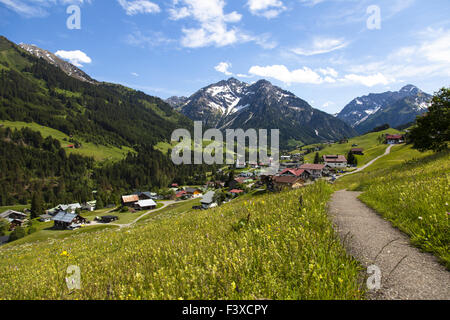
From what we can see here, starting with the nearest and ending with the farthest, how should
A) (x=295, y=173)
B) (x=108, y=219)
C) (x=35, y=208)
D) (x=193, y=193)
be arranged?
1. (x=108, y=219)
2. (x=295, y=173)
3. (x=35, y=208)
4. (x=193, y=193)

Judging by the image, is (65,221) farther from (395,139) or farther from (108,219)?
(395,139)

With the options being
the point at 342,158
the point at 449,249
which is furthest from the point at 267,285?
the point at 342,158

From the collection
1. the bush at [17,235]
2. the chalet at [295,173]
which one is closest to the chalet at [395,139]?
the chalet at [295,173]

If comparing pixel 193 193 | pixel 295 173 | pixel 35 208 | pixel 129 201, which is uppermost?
pixel 295 173

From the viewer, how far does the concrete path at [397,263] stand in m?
2.88

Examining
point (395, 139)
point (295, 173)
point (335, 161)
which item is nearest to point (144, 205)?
point (295, 173)

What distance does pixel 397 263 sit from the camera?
147 inches

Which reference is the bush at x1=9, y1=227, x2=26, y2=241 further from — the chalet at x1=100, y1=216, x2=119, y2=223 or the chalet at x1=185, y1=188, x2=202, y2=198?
the chalet at x1=185, y1=188, x2=202, y2=198

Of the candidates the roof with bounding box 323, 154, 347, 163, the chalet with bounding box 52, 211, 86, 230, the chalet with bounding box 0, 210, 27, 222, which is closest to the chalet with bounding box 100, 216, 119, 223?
the chalet with bounding box 52, 211, 86, 230

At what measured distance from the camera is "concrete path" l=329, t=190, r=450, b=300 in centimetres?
288

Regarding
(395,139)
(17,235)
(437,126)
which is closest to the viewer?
(437,126)

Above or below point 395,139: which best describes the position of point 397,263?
below

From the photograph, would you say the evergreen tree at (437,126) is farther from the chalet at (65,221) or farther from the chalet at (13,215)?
the chalet at (13,215)
